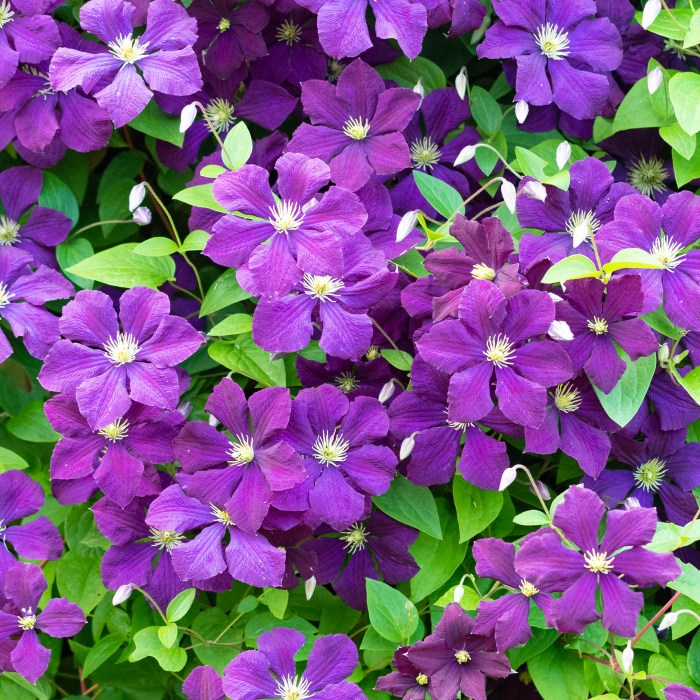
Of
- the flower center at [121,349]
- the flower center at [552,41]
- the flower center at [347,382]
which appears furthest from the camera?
the flower center at [552,41]

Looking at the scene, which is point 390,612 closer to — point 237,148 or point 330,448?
point 330,448

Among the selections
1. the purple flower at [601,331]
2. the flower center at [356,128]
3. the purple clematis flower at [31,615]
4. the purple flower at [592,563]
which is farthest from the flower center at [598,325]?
the purple clematis flower at [31,615]

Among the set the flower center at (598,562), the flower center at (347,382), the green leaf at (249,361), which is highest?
the flower center at (598,562)

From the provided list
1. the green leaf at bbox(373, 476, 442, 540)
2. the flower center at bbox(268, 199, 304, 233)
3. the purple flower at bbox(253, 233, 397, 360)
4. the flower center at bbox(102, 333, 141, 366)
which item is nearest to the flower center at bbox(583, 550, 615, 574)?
the green leaf at bbox(373, 476, 442, 540)

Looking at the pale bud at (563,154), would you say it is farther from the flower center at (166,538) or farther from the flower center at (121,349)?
the flower center at (166,538)

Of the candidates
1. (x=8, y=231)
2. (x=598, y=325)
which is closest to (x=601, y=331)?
(x=598, y=325)
